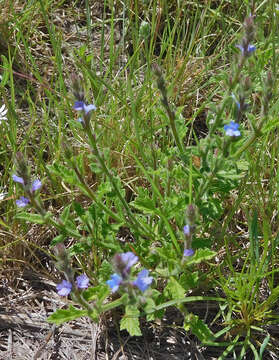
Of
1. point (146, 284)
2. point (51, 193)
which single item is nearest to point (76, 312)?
point (146, 284)

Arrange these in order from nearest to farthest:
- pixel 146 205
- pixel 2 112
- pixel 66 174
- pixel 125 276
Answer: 1. pixel 125 276
2. pixel 66 174
3. pixel 146 205
4. pixel 2 112

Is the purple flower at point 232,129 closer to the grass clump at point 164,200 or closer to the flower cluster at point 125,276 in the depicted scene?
the grass clump at point 164,200

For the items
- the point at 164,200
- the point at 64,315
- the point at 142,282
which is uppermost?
the point at 142,282

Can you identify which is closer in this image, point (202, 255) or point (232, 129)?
point (232, 129)

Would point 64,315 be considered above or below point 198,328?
above

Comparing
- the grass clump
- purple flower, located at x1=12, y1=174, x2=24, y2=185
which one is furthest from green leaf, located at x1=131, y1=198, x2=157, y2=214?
purple flower, located at x1=12, y1=174, x2=24, y2=185

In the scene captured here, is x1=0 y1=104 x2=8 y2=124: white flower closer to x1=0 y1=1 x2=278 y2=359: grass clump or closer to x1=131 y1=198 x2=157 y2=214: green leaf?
x1=0 y1=1 x2=278 y2=359: grass clump

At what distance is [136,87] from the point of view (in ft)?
9.73

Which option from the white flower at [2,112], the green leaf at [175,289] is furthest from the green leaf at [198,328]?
the white flower at [2,112]

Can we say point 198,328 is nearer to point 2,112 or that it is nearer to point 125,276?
point 125,276

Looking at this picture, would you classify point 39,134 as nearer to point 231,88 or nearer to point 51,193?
point 51,193

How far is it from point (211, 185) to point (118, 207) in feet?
1.40

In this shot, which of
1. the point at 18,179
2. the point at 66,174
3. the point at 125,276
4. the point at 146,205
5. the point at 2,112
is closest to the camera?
the point at 125,276

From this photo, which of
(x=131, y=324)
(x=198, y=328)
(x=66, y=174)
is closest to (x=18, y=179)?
(x=66, y=174)
